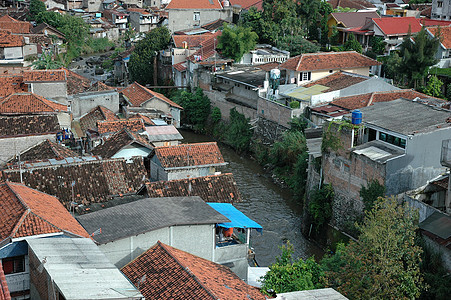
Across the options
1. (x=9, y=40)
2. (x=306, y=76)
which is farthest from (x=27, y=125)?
(x=306, y=76)

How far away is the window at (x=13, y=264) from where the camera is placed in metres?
13.2

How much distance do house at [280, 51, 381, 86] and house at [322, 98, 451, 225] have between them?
33.4 feet

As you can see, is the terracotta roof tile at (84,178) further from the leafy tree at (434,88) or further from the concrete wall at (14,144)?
the leafy tree at (434,88)

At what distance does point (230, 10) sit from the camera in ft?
174

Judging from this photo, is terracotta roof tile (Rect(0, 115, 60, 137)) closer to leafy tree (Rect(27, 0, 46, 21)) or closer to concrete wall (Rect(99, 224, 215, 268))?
concrete wall (Rect(99, 224, 215, 268))

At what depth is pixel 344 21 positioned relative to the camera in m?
46.0

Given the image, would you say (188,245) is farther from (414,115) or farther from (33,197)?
(414,115)

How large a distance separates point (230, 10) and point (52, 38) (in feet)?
49.7

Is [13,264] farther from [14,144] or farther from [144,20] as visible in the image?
[144,20]

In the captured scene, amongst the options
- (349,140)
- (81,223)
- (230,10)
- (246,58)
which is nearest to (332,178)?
(349,140)

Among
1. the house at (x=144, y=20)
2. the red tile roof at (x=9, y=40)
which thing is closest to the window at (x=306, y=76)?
the red tile roof at (x=9, y=40)

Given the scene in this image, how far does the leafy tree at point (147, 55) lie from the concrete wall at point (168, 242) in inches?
1187

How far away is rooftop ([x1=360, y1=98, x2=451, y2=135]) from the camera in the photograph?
2160 cm

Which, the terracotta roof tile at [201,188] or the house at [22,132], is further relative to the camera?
the house at [22,132]
